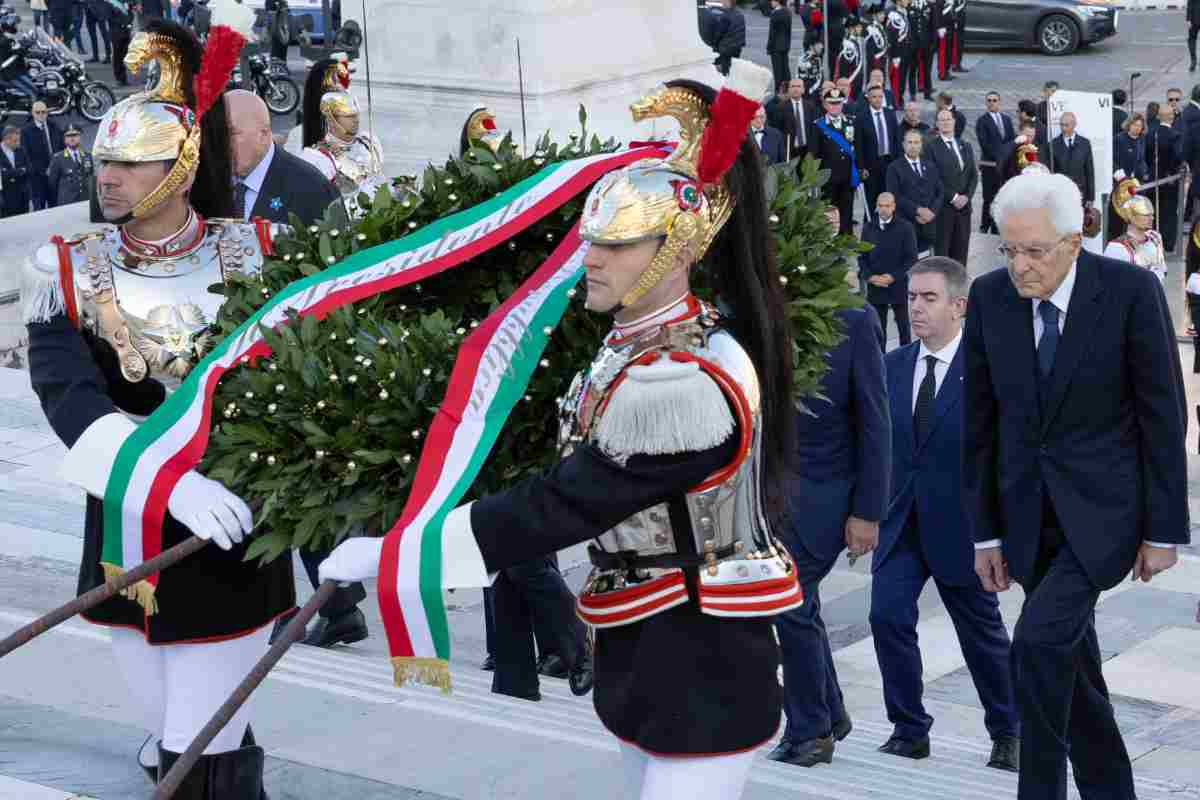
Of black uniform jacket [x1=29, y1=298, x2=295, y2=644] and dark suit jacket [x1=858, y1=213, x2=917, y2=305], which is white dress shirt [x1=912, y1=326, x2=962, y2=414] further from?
dark suit jacket [x1=858, y1=213, x2=917, y2=305]

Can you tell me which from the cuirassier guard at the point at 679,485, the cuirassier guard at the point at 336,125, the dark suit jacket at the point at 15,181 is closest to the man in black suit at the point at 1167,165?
the dark suit jacket at the point at 15,181

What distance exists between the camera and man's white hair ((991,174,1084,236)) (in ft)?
16.9

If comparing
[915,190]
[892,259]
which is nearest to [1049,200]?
[892,259]

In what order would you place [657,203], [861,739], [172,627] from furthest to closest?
[861,739]
[172,627]
[657,203]

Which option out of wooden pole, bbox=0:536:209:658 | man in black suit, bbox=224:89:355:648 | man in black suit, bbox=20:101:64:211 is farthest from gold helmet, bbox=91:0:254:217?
man in black suit, bbox=20:101:64:211

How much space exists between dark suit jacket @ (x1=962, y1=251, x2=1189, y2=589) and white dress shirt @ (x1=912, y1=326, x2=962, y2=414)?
138 centimetres

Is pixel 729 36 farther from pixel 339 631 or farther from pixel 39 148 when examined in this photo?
pixel 339 631

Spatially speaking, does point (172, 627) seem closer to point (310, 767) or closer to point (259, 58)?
point (310, 767)

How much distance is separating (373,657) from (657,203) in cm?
379

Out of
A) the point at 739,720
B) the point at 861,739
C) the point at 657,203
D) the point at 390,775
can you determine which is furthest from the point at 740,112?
the point at 861,739

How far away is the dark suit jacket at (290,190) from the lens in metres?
7.13

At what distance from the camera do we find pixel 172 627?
A: 15.1 ft

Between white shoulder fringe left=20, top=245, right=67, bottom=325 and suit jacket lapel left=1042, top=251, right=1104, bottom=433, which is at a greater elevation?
white shoulder fringe left=20, top=245, right=67, bottom=325

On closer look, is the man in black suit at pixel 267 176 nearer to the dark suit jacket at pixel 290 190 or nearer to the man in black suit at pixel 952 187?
the dark suit jacket at pixel 290 190
